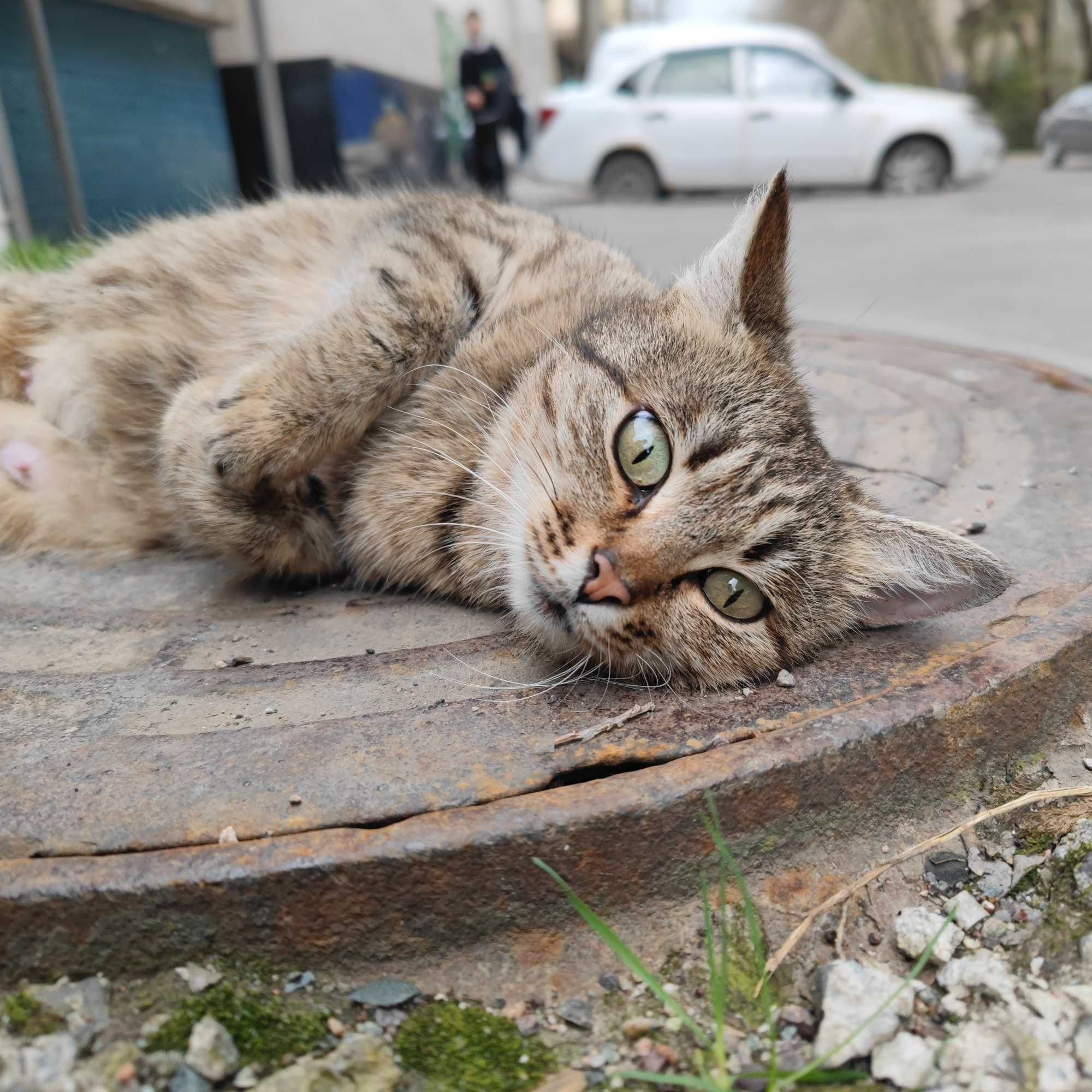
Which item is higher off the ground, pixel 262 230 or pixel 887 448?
pixel 262 230

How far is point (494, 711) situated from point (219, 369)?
1335mm

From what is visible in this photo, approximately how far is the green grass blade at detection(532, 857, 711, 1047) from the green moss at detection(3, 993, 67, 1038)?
2.12 feet

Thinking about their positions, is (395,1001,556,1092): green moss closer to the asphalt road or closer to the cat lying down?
the cat lying down

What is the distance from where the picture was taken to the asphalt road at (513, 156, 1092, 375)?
414 cm

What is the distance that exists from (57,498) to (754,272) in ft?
5.83

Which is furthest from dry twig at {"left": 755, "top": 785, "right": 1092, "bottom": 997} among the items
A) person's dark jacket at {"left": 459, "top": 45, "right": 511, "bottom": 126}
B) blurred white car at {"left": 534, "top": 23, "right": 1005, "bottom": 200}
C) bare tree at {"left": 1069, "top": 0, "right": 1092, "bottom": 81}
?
bare tree at {"left": 1069, "top": 0, "right": 1092, "bottom": 81}

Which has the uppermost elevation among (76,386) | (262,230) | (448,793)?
(262,230)

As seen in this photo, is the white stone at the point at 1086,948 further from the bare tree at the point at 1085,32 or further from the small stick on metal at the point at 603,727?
the bare tree at the point at 1085,32

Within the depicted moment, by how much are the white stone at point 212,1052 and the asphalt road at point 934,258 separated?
1996mm

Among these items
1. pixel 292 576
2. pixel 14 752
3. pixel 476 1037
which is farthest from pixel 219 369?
pixel 476 1037

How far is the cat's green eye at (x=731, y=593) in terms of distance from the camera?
187cm

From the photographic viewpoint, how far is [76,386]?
8.38 ft

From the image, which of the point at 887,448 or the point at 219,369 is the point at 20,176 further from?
the point at 887,448

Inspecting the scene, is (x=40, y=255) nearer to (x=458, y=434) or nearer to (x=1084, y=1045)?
(x=458, y=434)
